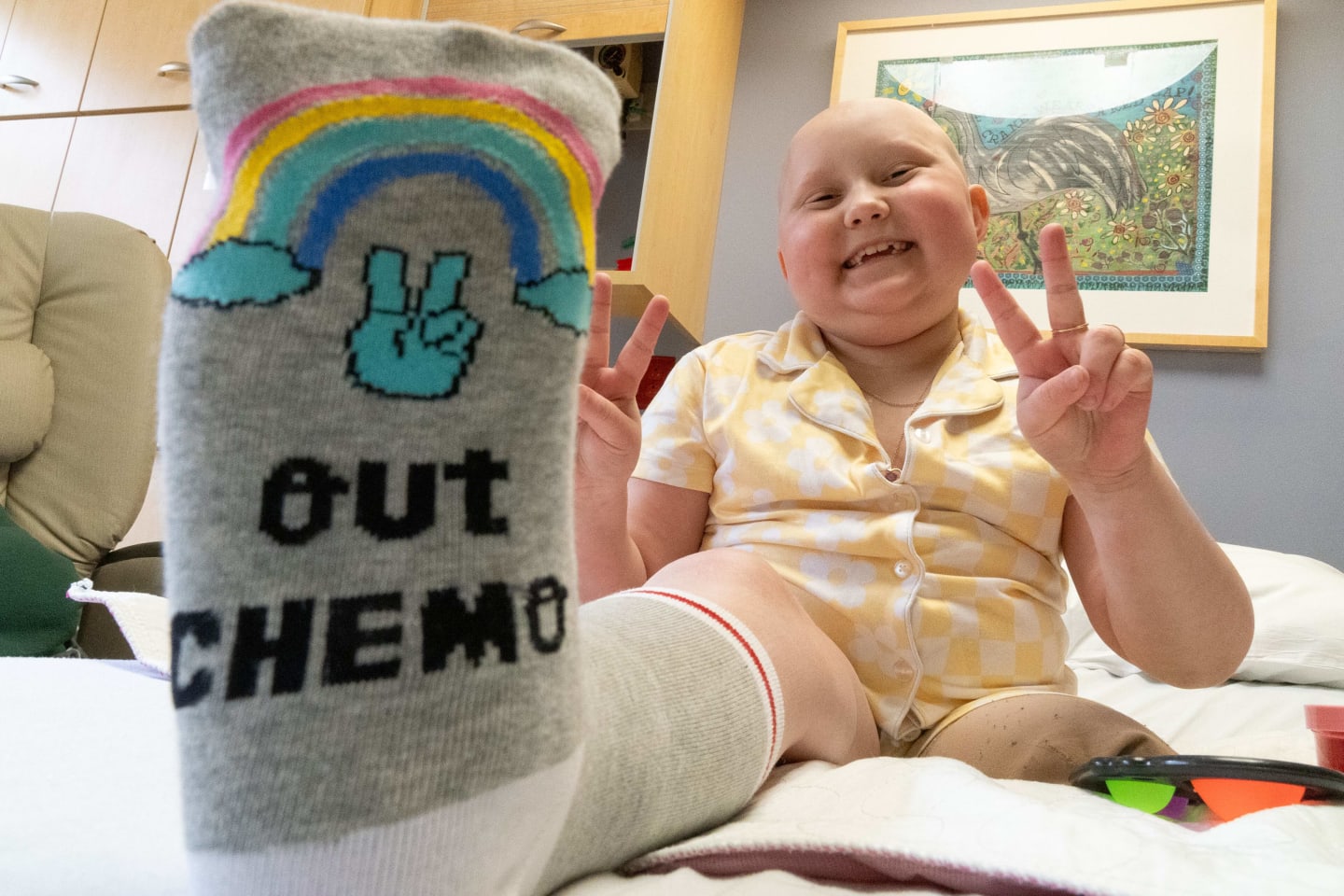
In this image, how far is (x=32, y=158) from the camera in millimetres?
2068

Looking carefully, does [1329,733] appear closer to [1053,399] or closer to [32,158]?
[1053,399]

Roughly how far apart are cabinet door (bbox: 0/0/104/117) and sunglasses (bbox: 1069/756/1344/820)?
2.33m

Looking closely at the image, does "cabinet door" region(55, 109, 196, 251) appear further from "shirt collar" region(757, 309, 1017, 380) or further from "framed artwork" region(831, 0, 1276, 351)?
"shirt collar" region(757, 309, 1017, 380)

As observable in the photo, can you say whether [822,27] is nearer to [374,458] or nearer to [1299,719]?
[1299,719]

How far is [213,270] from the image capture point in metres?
0.33

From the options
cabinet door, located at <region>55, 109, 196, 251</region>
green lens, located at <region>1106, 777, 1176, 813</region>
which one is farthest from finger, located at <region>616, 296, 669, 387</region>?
cabinet door, located at <region>55, 109, 196, 251</region>

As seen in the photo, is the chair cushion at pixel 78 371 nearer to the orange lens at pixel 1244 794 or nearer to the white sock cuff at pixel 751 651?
the white sock cuff at pixel 751 651

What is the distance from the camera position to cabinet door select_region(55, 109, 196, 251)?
1.88m

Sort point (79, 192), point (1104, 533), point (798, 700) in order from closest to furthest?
point (798, 700) → point (1104, 533) → point (79, 192)

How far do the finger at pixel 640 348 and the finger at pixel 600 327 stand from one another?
0.01 meters

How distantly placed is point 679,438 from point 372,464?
52 centimetres

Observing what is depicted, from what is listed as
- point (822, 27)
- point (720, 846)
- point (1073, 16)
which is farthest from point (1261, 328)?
point (720, 846)

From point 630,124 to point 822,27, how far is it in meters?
0.44

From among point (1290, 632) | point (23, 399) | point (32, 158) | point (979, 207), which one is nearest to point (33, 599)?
point (23, 399)
